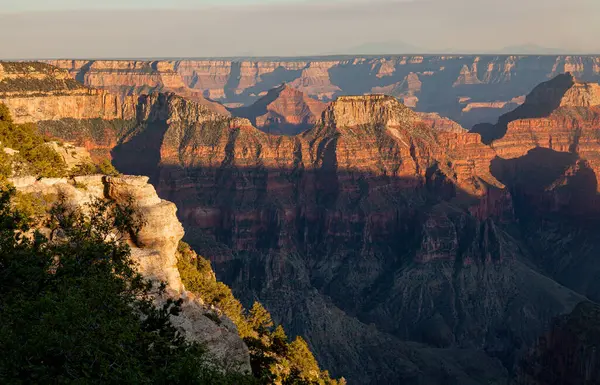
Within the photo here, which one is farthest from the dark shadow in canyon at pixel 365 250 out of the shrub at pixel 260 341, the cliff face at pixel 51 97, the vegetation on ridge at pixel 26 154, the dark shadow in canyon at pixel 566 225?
the vegetation on ridge at pixel 26 154

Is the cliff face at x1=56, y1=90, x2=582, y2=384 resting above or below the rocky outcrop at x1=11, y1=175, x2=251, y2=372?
below

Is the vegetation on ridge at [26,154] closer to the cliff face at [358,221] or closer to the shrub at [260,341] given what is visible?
the shrub at [260,341]

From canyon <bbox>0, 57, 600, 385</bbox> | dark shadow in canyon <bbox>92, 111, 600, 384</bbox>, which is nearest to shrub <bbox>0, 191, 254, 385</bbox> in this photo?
dark shadow in canyon <bbox>92, 111, 600, 384</bbox>

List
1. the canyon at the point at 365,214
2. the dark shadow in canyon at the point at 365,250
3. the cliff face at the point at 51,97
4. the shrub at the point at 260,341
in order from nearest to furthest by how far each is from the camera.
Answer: the shrub at the point at 260,341 < the dark shadow in canyon at the point at 365,250 < the canyon at the point at 365,214 < the cliff face at the point at 51,97

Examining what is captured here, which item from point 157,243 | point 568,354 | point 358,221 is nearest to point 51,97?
point 358,221

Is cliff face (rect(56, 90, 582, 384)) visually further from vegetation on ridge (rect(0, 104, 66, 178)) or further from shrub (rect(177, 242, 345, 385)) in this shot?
vegetation on ridge (rect(0, 104, 66, 178))

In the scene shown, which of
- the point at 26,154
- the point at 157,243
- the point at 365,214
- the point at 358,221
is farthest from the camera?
the point at 358,221

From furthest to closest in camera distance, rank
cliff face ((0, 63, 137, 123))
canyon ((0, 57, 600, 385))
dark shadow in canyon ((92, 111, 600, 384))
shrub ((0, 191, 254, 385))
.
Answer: cliff face ((0, 63, 137, 123))
canyon ((0, 57, 600, 385))
dark shadow in canyon ((92, 111, 600, 384))
shrub ((0, 191, 254, 385))

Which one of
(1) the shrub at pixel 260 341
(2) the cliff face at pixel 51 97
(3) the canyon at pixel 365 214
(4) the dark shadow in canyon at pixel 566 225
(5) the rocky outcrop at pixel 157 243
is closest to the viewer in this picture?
(5) the rocky outcrop at pixel 157 243

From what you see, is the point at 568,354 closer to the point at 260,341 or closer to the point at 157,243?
the point at 260,341
